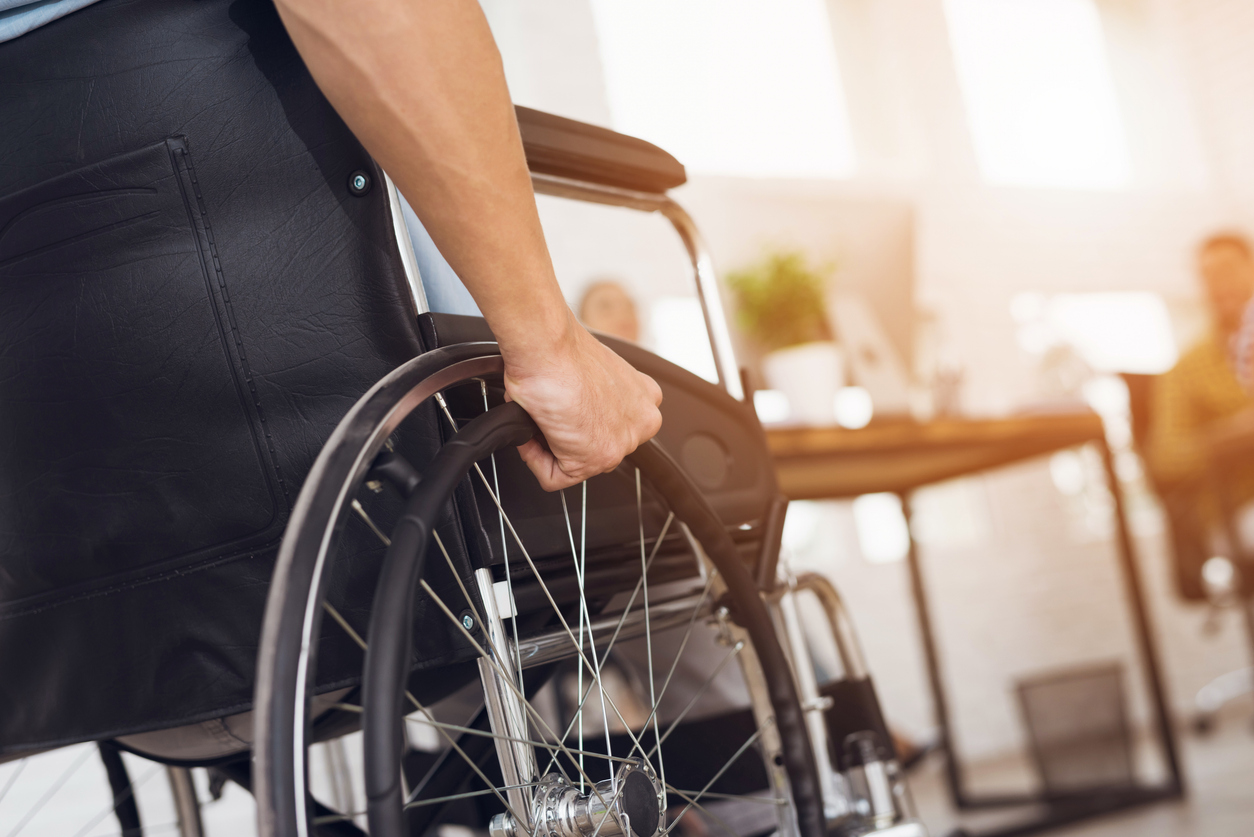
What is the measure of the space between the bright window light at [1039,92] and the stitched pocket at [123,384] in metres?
3.84

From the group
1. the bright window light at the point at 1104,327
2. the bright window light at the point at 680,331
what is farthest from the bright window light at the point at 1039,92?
the bright window light at the point at 680,331

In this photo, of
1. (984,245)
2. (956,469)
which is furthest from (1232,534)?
(984,245)

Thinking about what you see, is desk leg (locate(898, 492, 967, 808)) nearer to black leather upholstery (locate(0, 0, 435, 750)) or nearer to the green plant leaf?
the green plant leaf

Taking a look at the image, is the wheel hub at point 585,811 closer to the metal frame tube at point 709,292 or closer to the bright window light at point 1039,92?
the metal frame tube at point 709,292

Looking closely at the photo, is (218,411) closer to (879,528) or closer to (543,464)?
(543,464)

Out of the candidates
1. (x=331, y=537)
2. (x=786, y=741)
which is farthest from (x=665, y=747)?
(x=331, y=537)

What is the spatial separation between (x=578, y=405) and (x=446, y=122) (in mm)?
204

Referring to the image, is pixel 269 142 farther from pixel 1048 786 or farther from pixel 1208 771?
pixel 1208 771

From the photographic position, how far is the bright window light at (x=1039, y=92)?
13.4 ft

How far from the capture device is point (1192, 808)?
6.98ft

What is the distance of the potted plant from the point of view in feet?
8.45

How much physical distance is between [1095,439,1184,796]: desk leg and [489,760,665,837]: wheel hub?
2016 millimetres

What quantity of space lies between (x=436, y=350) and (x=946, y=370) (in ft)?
8.03

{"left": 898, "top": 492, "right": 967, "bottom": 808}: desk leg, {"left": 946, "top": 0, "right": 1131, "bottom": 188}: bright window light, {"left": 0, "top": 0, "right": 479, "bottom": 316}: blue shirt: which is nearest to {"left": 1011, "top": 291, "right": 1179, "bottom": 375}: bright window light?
{"left": 946, "top": 0, "right": 1131, "bottom": 188}: bright window light
